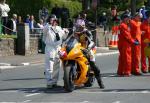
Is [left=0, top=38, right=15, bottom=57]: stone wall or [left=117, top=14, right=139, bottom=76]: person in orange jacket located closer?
[left=117, top=14, right=139, bottom=76]: person in orange jacket

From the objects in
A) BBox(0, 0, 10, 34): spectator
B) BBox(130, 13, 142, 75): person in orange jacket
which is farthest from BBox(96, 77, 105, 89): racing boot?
BBox(0, 0, 10, 34): spectator

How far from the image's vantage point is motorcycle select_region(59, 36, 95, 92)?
1563 cm

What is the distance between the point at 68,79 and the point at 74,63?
51 centimetres

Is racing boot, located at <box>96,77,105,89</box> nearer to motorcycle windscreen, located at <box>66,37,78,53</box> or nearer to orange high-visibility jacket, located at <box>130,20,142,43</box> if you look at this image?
motorcycle windscreen, located at <box>66,37,78,53</box>

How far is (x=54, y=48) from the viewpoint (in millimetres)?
16625

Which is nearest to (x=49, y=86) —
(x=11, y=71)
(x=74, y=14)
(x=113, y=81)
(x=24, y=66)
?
(x=113, y=81)

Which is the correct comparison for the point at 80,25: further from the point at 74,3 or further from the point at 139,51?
the point at 74,3

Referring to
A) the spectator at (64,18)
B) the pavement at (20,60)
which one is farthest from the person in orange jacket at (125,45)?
the spectator at (64,18)

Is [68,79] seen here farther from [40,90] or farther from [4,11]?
[4,11]

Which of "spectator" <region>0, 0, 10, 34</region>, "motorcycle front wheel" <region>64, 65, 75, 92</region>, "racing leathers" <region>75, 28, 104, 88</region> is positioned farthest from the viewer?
"spectator" <region>0, 0, 10, 34</region>

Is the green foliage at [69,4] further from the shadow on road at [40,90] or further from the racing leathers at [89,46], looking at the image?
the racing leathers at [89,46]

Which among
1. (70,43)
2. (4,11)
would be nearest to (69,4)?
(4,11)

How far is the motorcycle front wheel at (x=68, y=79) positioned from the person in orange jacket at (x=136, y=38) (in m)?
4.66

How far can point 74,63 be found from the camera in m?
15.9
